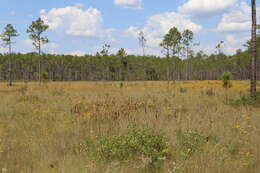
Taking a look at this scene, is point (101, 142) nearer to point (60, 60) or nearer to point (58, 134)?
point (58, 134)

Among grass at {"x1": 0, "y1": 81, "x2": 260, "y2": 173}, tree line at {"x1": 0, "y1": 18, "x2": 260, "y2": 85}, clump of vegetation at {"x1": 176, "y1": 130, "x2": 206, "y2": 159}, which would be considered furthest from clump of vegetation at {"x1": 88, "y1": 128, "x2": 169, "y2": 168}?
tree line at {"x1": 0, "y1": 18, "x2": 260, "y2": 85}

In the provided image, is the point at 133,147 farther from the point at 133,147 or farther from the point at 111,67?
the point at 111,67

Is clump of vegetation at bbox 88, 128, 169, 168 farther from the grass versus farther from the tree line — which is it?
the tree line

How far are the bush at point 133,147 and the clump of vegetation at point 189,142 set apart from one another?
0.29m

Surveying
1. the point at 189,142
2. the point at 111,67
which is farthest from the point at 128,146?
the point at 111,67

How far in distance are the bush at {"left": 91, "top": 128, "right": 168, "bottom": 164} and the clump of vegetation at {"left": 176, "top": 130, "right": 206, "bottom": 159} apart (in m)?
0.29

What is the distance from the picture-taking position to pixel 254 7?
33.2ft

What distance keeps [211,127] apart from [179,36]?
40.5 metres

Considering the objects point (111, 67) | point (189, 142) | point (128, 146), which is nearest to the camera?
point (128, 146)

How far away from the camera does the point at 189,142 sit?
383 cm

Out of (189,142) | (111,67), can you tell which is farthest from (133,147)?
(111,67)

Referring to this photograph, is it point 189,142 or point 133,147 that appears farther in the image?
point 189,142

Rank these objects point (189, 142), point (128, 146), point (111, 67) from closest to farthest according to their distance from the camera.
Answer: point (128, 146) < point (189, 142) < point (111, 67)

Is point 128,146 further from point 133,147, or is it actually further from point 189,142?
point 189,142
